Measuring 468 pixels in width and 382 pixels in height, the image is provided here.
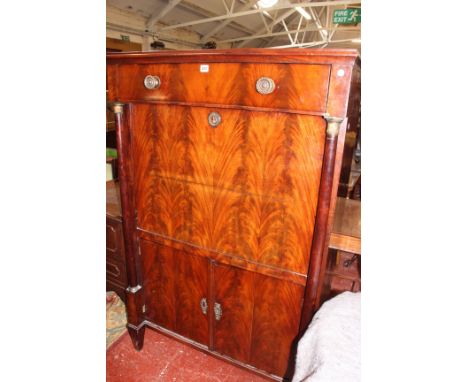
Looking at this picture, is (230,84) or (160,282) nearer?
(230,84)

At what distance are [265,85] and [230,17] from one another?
6070mm

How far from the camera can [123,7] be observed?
5664 millimetres

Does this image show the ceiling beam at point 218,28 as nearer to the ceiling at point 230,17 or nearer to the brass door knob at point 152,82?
the ceiling at point 230,17

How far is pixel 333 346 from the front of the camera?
986 mm

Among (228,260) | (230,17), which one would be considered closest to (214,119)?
(228,260)

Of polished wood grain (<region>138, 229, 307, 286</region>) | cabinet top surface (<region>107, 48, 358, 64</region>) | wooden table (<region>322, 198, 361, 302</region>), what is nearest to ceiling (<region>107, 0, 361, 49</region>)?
wooden table (<region>322, 198, 361, 302</region>)

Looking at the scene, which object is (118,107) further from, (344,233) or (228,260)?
(344,233)

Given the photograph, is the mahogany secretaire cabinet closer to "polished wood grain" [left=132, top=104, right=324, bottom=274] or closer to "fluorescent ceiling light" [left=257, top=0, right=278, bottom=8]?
"polished wood grain" [left=132, top=104, right=324, bottom=274]

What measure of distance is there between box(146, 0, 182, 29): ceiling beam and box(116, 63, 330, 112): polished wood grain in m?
5.12

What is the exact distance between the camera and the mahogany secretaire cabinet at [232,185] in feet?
3.85

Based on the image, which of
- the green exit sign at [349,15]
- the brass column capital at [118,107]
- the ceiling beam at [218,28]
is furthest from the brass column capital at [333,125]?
the ceiling beam at [218,28]
